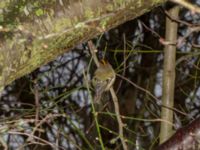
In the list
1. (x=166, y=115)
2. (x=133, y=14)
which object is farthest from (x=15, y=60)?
(x=166, y=115)

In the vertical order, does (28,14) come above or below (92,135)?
above

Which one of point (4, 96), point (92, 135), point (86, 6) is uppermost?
point (86, 6)

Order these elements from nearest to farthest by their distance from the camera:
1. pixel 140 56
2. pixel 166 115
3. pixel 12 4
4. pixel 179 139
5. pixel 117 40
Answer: pixel 12 4, pixel 179 139, pixel 166 115, pixel 117 40, pixel 140 56

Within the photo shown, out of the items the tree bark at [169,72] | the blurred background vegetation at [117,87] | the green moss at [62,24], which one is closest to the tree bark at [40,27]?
the green moss at [62,24]

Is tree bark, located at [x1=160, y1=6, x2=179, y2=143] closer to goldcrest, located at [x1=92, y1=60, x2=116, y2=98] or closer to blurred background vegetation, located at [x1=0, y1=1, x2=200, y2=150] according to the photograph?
goldcrest, located at [x1=92, y1=60, x2=116, y2=98]

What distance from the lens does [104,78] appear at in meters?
1.14

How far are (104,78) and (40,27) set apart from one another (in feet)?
1.35

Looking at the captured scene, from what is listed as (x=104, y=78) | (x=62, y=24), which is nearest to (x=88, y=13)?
(x=62, y=24)

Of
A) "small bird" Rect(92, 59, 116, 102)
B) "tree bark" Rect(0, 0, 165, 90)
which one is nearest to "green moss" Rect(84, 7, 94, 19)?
"tree bark" Rect(0, 0, 165, 90)

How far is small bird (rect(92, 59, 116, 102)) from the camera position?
1.12 m

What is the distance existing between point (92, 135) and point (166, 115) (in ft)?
1.08

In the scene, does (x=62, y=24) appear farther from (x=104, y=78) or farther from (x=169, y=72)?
(x=169, y=72)

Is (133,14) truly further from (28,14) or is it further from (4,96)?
(4,96)

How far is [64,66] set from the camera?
1.97 meters
